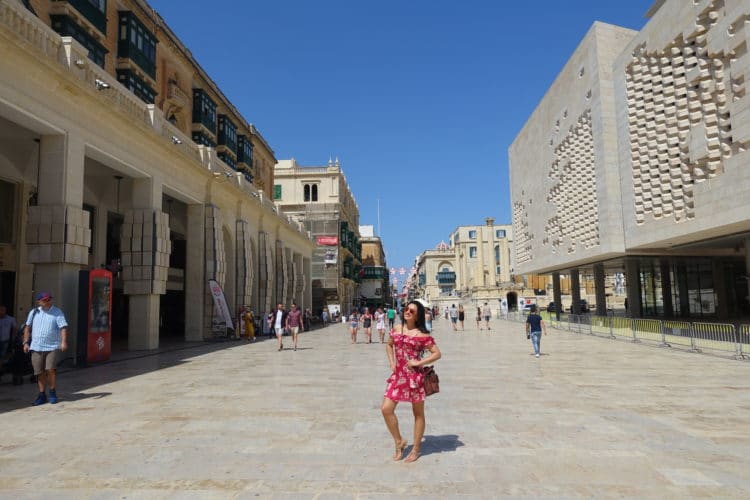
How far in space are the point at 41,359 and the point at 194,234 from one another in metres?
15.6

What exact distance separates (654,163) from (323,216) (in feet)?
117

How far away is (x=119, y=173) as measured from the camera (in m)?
18.7

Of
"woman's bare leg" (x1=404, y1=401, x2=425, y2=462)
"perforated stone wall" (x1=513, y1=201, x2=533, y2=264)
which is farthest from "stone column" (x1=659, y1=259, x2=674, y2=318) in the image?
"woman's bare leg" (x1=404, y1=401, x2=425, y2=462)

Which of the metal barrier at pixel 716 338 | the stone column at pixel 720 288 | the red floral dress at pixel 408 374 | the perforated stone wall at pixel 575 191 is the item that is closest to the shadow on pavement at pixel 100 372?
the red floral dress at pixel 408 374

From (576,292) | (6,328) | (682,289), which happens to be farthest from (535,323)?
(576,292)

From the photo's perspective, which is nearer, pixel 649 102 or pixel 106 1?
pixel 106 1

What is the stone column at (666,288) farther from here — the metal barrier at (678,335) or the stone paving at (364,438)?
the stone paving at (364,438)

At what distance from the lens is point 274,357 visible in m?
15.8

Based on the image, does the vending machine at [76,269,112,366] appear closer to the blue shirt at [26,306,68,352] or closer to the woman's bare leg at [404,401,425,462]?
the blue shirt at [26,306,68,352]

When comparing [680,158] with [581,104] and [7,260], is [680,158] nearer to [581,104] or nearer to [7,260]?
[581,104]

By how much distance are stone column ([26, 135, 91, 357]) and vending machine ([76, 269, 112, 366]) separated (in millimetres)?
356

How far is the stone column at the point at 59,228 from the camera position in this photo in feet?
42.2

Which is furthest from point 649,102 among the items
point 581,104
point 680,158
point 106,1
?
point 106,1

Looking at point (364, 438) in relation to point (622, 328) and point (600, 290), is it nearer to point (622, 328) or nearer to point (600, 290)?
point (622, 328)
